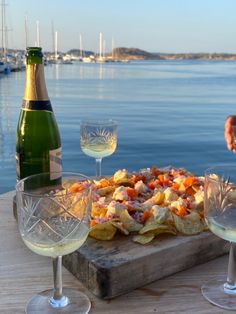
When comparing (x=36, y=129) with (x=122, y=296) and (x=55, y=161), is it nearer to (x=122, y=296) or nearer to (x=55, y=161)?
(x=55, y=161)

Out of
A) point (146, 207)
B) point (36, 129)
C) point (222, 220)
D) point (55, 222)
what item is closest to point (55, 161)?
point (36, 129)

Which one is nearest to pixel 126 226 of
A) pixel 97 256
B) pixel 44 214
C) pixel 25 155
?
pixel 97 256

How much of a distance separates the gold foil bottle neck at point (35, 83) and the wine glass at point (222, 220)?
540mm

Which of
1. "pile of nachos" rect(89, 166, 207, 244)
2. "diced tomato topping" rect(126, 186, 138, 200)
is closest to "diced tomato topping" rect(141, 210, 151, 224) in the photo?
"pile of nachos" rect(89, 166, 207, 244)

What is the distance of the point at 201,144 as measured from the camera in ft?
21.3

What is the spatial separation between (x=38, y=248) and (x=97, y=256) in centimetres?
17

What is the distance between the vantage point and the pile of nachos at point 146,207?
974 mm

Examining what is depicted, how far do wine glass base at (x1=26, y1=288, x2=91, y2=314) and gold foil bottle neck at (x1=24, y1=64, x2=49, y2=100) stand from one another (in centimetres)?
55

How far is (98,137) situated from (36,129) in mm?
234

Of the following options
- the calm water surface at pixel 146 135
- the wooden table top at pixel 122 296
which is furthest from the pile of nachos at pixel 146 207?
the calm water surface at pixel 146 135

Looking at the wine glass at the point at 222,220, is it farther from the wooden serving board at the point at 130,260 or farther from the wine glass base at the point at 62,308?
the wine glass base at the point at 62,308

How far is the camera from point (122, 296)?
880mm

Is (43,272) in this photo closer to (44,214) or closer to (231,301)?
(44,214)

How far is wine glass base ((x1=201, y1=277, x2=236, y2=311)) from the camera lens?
0.85m
